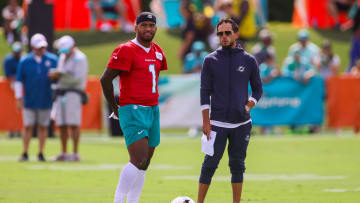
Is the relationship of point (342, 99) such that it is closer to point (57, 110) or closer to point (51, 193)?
point (57, 110)

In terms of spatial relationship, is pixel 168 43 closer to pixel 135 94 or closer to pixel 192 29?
pixel 192 29

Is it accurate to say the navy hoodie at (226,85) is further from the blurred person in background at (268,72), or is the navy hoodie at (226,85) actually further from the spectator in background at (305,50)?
the spectator in background at (305,50)

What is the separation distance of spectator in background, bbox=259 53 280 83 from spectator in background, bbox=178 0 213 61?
264 centimetres

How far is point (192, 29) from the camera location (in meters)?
25.8

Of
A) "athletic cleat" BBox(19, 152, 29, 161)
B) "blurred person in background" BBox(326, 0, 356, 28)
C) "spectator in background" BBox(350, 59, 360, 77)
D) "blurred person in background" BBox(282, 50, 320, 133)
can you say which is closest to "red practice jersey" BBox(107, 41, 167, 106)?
"athletic cleat" BBox(19, 152, 29, 161)

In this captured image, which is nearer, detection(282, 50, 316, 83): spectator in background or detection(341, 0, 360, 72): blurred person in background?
detection(282, 50, 316, 83): spectator in background

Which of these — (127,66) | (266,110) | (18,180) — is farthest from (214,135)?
(266,110)

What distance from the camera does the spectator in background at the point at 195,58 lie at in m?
24.2

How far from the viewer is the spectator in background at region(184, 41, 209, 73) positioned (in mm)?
24183

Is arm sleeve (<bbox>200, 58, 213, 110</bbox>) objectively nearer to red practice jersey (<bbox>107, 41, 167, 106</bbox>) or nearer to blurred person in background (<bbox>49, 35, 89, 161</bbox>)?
red practice jersey (<bbox>107, 41, 167, 106</bbox>)

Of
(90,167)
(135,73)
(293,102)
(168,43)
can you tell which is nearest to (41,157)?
(90,167)

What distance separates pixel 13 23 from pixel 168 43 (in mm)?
5198

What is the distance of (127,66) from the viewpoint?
9680 millimetres

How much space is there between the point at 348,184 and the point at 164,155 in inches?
230
